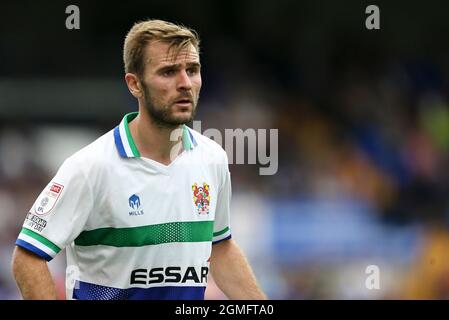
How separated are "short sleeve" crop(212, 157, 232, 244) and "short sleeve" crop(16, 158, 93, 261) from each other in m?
0.83

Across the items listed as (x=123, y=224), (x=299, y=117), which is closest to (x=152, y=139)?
(x=123, y=224)

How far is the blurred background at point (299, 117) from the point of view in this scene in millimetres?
9148

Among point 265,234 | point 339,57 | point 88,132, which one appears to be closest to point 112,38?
point 88,132

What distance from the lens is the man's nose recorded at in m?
4.60

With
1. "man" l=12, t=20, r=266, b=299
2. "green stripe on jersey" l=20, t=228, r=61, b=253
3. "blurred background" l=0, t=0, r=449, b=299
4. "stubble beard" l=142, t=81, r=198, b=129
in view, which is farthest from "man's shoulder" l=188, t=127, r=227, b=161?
"blurred background" l=0, t=0, r=449, b=299

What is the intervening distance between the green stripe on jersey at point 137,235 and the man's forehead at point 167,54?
0.80m

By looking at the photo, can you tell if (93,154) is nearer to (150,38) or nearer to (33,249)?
(33,249)

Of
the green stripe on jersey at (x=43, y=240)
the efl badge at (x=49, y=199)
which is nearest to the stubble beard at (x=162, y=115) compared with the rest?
the efl badge at (x=49, y=199)

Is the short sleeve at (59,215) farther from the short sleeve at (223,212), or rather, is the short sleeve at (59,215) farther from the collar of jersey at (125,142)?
the short sleeve at (223,212)

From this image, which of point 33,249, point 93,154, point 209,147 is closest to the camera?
point 33,249

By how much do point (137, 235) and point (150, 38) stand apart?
0.97m

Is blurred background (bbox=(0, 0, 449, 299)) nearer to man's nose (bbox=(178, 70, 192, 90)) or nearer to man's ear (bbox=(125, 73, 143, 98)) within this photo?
man's ear (bbox=(125, 73, 143, 98))

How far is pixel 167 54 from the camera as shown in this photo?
4.61 meters

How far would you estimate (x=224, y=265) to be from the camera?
4.92m
